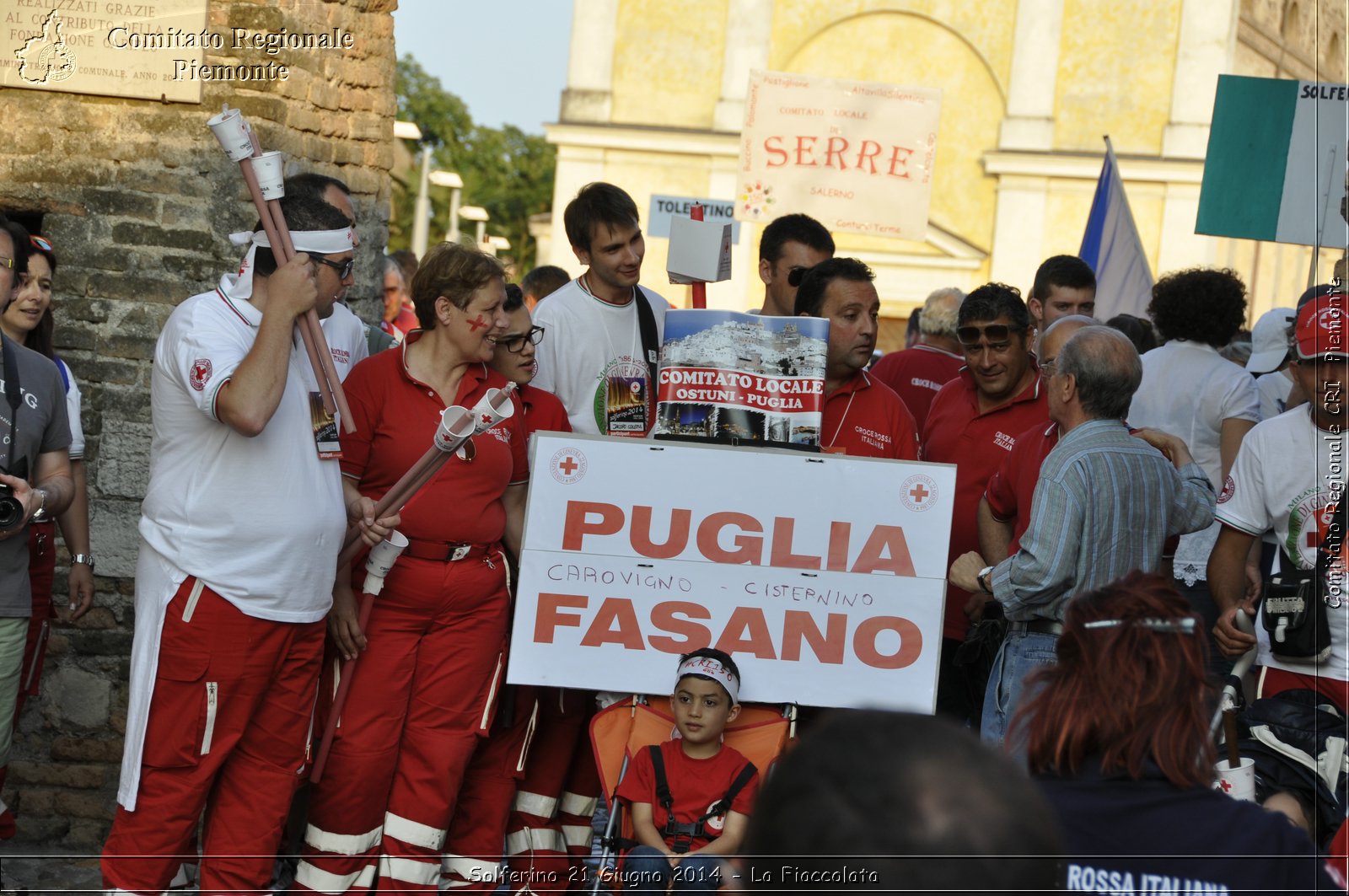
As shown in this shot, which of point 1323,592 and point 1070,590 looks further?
point 1070,590

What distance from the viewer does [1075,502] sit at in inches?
174

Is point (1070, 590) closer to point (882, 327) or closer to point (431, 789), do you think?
point (431, 789)

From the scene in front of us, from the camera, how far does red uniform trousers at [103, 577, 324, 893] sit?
4332mm

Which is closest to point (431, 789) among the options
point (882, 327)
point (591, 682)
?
point (591, 682)

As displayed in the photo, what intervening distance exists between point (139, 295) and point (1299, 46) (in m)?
30.2

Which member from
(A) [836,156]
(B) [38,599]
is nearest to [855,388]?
(B) [38,599]

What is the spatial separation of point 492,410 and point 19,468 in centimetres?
169

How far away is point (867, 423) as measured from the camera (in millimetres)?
5367

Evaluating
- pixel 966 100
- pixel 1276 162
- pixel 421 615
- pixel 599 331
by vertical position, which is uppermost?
pixel 966 100

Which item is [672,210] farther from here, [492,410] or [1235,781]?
[1235,781]

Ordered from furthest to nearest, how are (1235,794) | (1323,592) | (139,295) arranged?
(139,295) → (1323,592) → (1235,794)

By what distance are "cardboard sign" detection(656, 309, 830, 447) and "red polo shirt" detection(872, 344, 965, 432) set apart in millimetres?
2032

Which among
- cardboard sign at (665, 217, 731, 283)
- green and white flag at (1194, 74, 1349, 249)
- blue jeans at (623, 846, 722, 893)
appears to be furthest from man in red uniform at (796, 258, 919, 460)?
green and white flag at (1194, 74, 1349, 249)

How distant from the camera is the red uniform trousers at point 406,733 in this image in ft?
15.8
